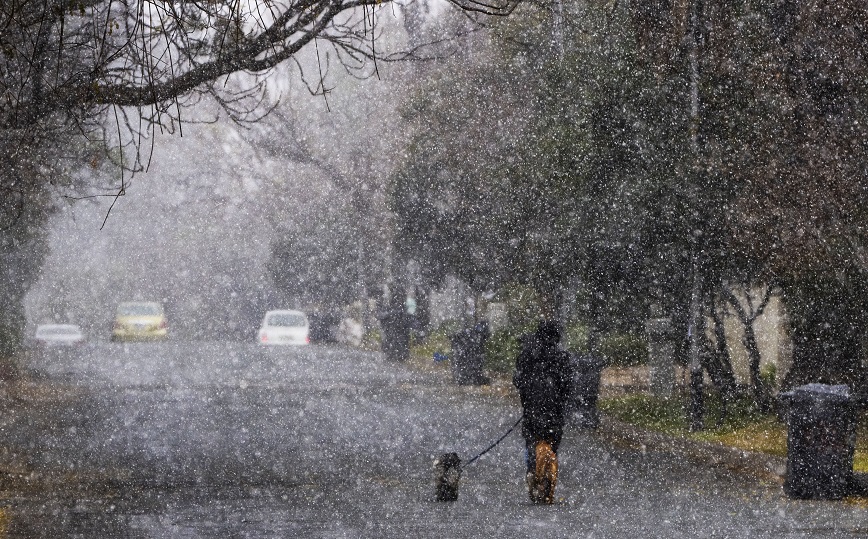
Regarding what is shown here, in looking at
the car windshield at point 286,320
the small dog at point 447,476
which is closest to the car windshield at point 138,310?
the car windshield at point 286,320

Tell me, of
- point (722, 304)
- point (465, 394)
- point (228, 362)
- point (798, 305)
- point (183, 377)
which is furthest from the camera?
point (228, 362)

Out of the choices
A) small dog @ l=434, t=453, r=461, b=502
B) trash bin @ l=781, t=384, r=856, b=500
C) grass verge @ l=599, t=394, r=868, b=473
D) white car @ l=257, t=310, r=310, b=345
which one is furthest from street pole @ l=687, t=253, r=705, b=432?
white car @ l=257, t=310, r=310, b=345

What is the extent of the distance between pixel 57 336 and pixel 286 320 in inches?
389

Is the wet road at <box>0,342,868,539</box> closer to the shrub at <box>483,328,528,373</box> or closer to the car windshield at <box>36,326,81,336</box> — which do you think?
the shrub at <box>483,328,528,373</box>

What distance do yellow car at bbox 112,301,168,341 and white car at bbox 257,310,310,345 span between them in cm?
739

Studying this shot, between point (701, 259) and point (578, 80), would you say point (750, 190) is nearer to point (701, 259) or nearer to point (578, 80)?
point (701, 259)

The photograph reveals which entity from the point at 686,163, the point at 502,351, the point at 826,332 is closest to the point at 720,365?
the point at 826,332

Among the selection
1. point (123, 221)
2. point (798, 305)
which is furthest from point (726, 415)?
point (123, 221)

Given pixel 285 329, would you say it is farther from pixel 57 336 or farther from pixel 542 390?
pixel 542 390

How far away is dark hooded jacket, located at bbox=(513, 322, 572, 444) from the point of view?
11.6m

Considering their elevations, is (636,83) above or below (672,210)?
above

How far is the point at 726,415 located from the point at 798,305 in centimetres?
212

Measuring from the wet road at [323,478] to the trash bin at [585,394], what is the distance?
868 mm

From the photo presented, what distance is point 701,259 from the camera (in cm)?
1830
